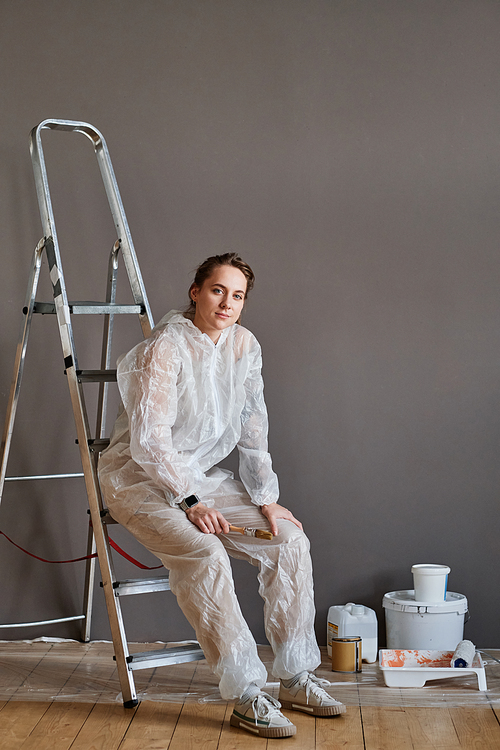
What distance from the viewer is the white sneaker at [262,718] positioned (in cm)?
185

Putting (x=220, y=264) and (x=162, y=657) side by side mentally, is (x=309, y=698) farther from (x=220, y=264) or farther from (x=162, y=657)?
(x=220, y=264)

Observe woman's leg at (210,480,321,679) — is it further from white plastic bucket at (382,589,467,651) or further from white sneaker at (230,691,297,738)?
white plastic bucket at (382,589,467,651)

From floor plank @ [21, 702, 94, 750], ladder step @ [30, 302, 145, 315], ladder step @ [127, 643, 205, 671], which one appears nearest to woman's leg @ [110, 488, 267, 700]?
ladder step @ [127, 643, 205, 671]

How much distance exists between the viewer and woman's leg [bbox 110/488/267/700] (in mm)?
1888

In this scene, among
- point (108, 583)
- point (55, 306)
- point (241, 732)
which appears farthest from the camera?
point (55, 306)

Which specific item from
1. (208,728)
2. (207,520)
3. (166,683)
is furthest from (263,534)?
(166,683)

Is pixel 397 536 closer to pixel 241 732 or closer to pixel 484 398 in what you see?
A: pixel 484 398

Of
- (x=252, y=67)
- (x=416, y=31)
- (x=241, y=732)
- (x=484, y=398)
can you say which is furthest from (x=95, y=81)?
(x=241, y=732)

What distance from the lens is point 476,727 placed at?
76.5 inches

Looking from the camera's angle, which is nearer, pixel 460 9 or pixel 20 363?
Answer: pixel 20 363

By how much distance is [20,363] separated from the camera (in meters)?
2.46

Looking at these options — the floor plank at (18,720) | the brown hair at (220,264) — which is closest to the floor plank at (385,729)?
the floor plank at (18,720)

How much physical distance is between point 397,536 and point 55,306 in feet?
5.23

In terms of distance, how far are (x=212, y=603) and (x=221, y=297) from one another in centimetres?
95
